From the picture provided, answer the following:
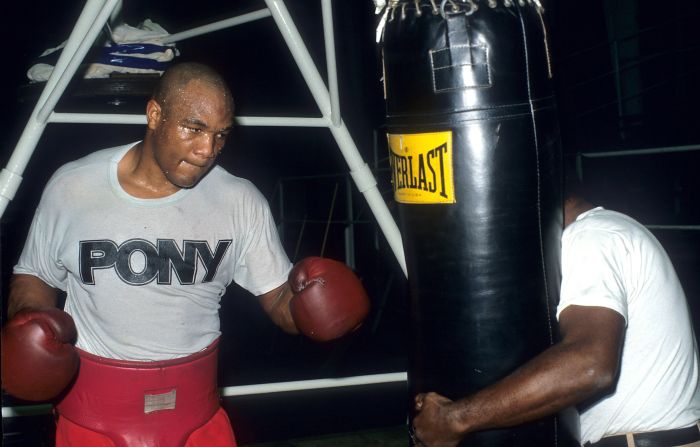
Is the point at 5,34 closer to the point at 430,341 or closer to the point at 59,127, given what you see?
the point at 59,127

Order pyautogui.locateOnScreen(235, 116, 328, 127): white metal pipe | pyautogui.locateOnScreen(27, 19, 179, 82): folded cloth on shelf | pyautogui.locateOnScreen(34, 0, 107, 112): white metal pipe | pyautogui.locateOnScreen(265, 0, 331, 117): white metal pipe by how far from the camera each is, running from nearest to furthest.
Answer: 1. pyautogui.locateOnScreen(34, 0, 107, 112): white metal pipe
2. pyautogui.locateOnScreen(265, 0, 331, 117): white metal pipe
3. pyautogui.locateOnScreen(235, 116, 328, 127): white metal pipe
4. pyautogui.locateOnScreen(27, 19, 179, 82): folded cloth on shelf

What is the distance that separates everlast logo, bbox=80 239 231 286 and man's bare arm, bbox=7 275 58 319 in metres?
0.13

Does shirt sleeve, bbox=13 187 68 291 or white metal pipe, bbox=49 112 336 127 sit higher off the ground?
white metal pipe, bbox=49 112 336 127

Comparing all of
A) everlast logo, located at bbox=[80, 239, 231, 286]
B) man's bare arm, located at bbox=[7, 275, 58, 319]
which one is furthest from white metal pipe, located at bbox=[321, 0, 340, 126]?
man's bare arm, located at bbox=[7, 275, 58, 319]

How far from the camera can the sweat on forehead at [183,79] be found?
1739 millimetres

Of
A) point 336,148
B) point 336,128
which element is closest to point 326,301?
point 336,128

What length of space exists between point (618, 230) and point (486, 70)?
18.4 inches

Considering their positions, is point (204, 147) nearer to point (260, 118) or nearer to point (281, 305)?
point (260, 118)

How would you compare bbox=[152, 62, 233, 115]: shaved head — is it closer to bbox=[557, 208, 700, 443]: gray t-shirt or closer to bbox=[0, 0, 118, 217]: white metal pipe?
bbox=[0, 0, 118, 217]: white metal pipe

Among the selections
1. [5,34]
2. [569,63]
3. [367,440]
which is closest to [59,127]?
[5,34]

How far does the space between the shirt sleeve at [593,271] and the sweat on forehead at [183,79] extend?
0.93 m

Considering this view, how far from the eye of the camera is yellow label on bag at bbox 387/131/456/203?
1317 mm

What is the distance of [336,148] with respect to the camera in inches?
256

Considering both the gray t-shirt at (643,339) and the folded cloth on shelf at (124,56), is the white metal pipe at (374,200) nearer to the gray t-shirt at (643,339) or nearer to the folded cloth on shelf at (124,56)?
the gray t-shirt at (643,339)
